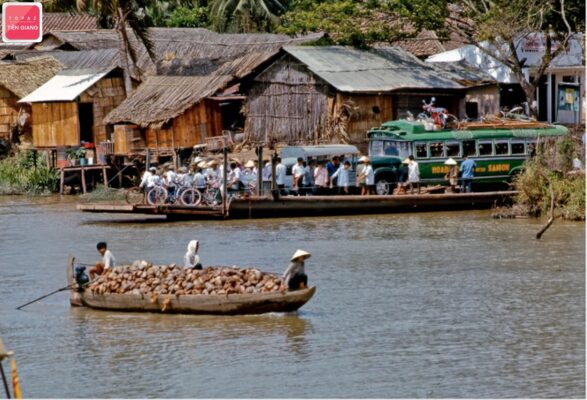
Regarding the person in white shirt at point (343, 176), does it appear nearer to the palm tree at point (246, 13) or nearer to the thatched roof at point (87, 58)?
the thatched roof at point (87, 58)

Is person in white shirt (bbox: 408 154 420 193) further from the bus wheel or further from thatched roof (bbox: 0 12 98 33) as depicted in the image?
thatched roof (bbox: 0 12 98 33)

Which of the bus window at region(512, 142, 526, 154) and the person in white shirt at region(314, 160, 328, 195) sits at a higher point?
the bus window at region(512, 142, 526, 154)

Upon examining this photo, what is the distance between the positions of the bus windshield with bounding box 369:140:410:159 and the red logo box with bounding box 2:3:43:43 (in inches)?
682

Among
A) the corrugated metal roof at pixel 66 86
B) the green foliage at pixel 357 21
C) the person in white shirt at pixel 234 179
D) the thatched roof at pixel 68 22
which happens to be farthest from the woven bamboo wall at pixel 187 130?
the thatched roof at pixel 68 22

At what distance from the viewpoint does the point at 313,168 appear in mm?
31547

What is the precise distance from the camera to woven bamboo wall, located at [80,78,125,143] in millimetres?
40781

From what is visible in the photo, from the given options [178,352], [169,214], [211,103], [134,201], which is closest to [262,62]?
[211,103]

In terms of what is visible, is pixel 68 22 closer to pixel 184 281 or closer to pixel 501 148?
pixel 501 148

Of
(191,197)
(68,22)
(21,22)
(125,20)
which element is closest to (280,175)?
(191,197)

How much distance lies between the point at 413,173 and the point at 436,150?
868mm

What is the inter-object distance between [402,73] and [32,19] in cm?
2333

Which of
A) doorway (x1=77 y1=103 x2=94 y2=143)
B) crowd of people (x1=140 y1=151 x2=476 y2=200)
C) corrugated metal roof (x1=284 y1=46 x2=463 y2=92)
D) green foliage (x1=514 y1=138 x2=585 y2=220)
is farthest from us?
doorway (x1=77 y1=103 x2=94 y2=143)

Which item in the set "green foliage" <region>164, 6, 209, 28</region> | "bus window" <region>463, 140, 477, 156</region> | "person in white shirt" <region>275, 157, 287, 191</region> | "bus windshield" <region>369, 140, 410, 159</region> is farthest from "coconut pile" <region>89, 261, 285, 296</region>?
"green foliage" <region>164, 6, 209, 28</region>

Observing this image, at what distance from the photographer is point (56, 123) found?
40781 millimetres
